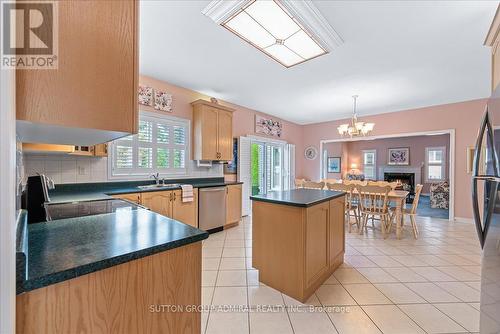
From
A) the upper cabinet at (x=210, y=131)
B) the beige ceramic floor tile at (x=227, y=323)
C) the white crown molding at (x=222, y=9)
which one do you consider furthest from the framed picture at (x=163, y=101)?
the beige ceramic floor tile at (x=227, y=323)

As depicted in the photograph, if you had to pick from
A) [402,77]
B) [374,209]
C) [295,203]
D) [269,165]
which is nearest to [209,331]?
[295,203]

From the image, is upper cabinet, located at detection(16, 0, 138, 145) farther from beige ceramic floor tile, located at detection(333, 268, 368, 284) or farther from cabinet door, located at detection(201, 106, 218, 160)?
cabinet door, located at detection(201, 106, 218, 160)

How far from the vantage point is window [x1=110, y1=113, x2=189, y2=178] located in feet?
10.6

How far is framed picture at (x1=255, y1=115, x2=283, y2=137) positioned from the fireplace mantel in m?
5.65

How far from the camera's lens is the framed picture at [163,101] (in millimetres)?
3578

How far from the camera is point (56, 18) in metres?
0.65

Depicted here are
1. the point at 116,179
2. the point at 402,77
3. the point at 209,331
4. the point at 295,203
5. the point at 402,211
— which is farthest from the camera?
the point at 402,211

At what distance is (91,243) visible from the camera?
2.82ft

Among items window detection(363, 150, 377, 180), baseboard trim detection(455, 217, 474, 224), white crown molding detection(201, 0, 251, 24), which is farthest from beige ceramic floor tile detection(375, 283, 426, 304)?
window detection(363, 150, 377, 180)

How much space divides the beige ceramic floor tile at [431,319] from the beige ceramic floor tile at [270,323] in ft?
3.33

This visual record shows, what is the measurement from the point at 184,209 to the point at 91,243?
97.9 inches

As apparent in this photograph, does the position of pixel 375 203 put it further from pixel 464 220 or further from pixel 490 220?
pixel 490 220

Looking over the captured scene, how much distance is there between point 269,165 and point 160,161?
2987 mm

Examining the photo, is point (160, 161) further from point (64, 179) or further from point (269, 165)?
point (269, 165)
